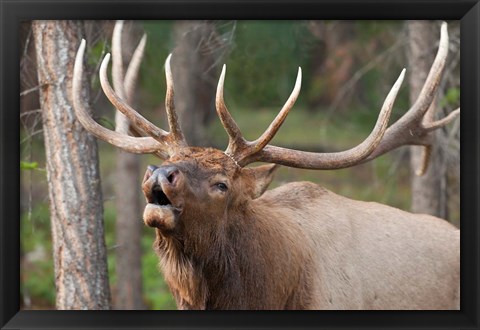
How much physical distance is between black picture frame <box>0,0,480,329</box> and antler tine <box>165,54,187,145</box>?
49 cm

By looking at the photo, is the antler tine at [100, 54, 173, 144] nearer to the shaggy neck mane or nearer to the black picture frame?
the black picture frame

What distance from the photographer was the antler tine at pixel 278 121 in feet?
14.9

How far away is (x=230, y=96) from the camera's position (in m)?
10.4

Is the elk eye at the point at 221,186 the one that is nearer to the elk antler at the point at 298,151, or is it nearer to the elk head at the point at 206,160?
the elk head at the point at 206,160

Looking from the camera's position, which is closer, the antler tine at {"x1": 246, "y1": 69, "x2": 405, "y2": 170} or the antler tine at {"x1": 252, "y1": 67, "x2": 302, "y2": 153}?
the antler tine at {"x1": 252, "y1": 67, "x2": 302, "y2": 153}

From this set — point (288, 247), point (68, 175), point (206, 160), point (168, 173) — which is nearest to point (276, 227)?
point (288, 247)

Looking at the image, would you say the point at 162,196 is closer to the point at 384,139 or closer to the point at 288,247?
the point at 288,247

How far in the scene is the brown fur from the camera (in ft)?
15.3

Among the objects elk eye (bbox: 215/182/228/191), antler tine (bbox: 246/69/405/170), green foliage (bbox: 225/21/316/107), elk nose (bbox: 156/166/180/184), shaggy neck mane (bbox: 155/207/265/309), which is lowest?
shaggy neck mane (bbox: 155/207/265/309)

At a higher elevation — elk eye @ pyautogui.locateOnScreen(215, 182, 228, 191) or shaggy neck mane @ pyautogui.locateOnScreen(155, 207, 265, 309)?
elk eye @ pyautogui.locateOnScreen(215, 182, 228, 191)

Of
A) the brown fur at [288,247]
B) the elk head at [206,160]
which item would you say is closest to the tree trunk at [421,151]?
the brown fur at [288,247]

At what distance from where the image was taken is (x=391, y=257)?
5672 mm

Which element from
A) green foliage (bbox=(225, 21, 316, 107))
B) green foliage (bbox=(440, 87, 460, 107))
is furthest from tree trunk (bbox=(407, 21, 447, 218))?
green foliage (bbox=(225, 21, 316, 107))

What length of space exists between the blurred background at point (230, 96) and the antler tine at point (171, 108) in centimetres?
76
